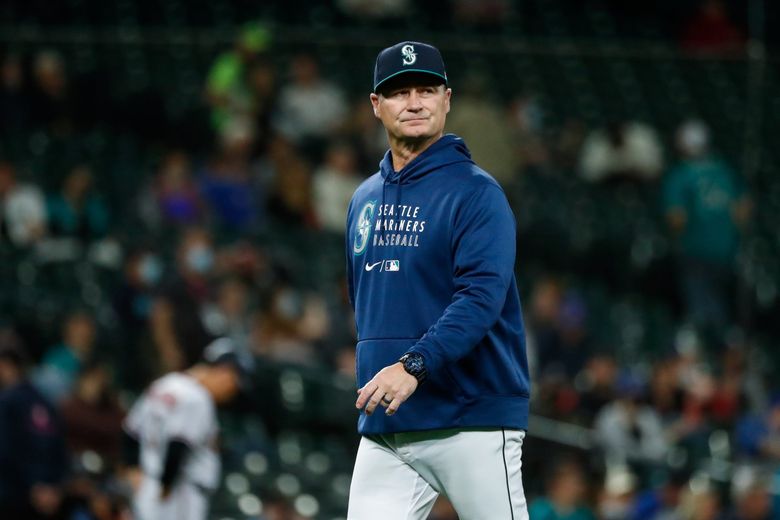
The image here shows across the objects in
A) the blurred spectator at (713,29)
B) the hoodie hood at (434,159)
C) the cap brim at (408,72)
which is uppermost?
the blurred spectator at (713,29)

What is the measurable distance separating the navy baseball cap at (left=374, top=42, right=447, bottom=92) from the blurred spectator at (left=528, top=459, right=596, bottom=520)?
477 cm

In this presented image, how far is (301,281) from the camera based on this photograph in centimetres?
1021

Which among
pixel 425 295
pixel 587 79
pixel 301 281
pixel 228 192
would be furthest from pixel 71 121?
pixel 425 295

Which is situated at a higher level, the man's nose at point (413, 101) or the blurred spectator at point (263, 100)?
the blurred spectator at point (263, 100)

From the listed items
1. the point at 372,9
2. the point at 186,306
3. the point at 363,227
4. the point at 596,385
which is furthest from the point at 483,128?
the point at 363,227

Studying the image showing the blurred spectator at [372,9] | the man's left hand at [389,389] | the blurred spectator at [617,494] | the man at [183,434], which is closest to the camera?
the man's left hand at [389,389]

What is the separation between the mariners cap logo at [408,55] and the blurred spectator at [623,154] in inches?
321

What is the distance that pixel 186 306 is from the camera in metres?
6.41

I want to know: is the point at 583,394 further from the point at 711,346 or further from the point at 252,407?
the point at 252,407

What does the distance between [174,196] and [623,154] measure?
3507 mm

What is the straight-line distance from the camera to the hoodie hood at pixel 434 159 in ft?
12.8

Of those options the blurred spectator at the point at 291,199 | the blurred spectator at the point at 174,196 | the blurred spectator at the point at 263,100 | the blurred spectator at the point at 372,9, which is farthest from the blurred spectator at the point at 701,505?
the blurred spectator at the point at 372,9

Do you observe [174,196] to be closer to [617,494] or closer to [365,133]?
[365,133]

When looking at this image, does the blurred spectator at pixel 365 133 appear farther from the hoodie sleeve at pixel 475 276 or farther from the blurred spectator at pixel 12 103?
the hoodie sleeve at pixel 475 276
